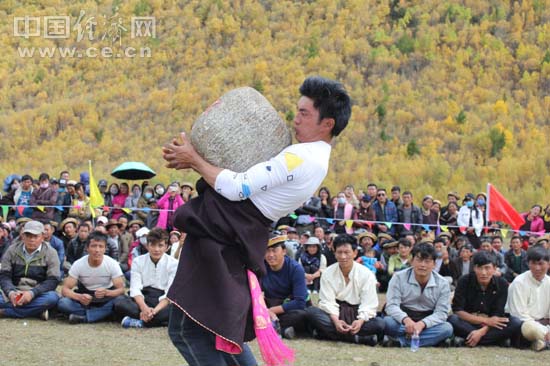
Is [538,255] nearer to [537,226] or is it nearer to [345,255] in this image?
[345,255]

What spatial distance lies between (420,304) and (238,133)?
16.0ft

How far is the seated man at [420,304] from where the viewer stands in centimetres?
739

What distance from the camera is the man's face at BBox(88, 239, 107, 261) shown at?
8.13 metres

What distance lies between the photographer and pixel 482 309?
769cm

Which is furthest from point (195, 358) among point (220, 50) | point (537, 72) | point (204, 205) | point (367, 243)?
point (220, 50)

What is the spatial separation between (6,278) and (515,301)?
4935 mm

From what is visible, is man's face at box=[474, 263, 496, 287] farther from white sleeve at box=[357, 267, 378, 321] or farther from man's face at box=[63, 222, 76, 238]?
man's face at box=[63, 222, 76, 238]

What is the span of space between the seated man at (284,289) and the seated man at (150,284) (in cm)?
97

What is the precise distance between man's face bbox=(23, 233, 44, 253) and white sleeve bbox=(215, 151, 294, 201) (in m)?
5.69

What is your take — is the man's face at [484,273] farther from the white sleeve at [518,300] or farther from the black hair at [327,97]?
the black hair at [327,97]

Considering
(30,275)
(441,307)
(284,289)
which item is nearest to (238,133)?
(441,307)

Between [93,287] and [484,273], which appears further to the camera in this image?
[93,287]

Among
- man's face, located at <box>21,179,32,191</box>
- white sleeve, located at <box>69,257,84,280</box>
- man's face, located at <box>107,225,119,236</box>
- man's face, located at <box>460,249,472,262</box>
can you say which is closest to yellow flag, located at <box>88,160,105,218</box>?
man's face, located at <box>21,179,32,191</box>

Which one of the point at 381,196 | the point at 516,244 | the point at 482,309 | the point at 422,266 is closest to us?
the point at 422,266
